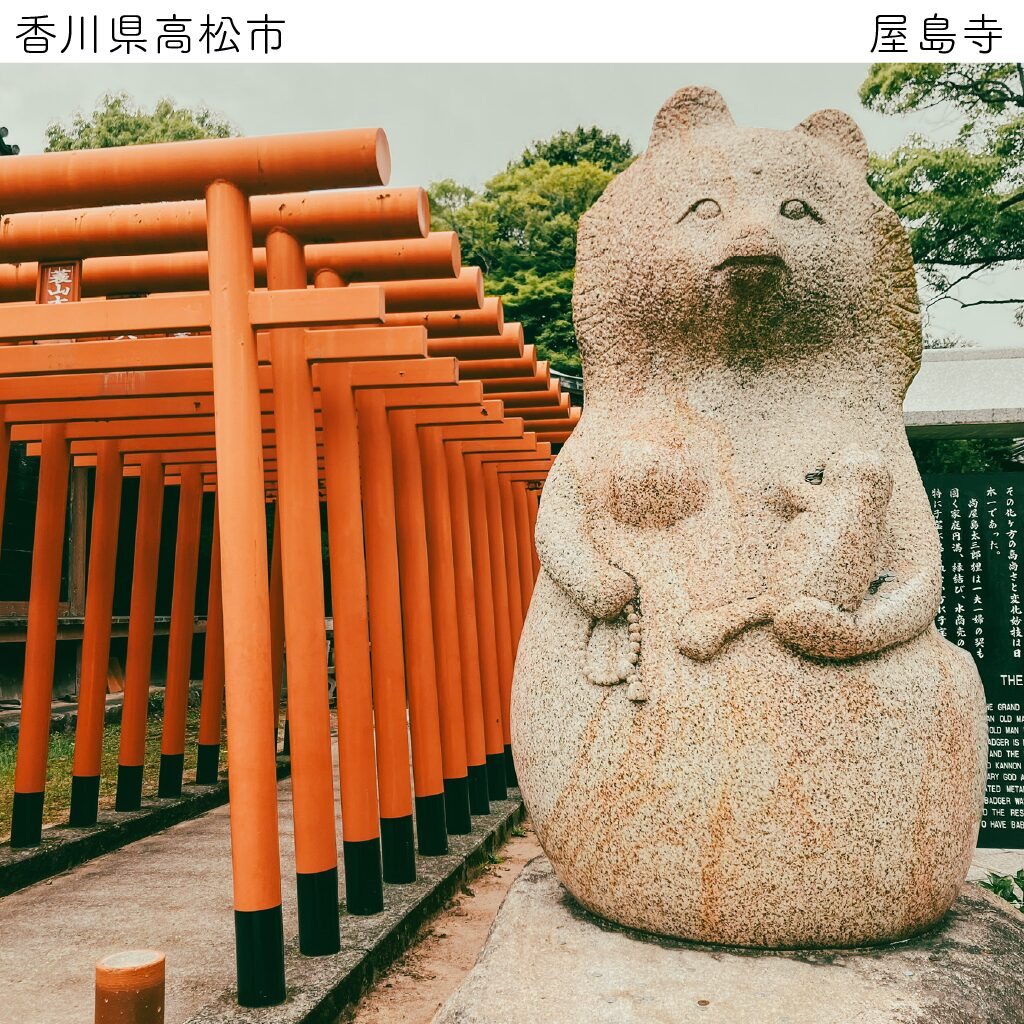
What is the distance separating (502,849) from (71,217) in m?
5.29

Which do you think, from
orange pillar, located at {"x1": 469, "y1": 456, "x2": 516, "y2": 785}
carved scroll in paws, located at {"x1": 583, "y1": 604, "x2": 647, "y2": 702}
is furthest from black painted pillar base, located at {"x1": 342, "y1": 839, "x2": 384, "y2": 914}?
orange pillar, located at {"x1": 469, "y1": 456, "x2": 516, "y2": 785}

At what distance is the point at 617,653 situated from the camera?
341 centimetres

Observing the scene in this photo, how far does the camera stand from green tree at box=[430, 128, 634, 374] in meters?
20.2

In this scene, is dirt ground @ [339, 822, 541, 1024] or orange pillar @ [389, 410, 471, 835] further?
orange pillar @ [389, 410, 471, 835]

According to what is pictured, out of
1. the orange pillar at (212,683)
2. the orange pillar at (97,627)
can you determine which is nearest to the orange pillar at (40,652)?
the orange pillar at (97,627)

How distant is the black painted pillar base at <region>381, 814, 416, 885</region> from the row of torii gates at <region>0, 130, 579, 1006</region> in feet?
0.07

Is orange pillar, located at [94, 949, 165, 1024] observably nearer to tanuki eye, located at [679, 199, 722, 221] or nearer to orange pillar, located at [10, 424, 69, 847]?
tanuki eye, located at [679, 199, 722, 221]

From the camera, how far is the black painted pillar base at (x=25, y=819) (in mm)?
6520

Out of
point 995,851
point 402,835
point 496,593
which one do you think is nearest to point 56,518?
point 402,835

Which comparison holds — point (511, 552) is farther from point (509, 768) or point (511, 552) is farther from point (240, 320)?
point (240, 320)

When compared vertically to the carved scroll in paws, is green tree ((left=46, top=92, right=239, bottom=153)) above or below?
Result: above

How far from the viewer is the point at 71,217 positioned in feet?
14.1

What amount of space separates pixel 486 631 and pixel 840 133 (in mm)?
5177

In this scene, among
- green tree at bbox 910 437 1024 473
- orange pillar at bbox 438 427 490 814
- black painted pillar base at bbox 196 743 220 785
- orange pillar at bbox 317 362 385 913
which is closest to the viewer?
orange pillar at bbox 317 362 385 913
